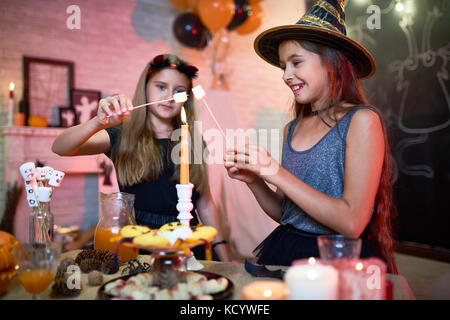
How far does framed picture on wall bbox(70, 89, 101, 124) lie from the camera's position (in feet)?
11.3

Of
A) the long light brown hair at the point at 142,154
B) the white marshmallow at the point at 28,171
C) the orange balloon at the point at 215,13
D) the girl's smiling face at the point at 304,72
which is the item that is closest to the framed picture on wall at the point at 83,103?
the orange balloon at the point at 215,13

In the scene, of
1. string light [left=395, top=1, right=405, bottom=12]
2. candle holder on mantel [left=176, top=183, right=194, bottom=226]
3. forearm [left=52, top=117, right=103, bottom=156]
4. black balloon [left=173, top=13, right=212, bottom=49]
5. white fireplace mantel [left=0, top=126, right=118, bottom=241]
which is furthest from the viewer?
black balloon [left=173, top=13, right=212, bottom=49]

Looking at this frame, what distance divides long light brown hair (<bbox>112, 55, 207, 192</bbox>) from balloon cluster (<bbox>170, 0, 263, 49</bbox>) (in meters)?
1.89

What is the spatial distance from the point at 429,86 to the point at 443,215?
3.71ft

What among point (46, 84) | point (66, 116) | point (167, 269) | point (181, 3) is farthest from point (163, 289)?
point (181, 3)

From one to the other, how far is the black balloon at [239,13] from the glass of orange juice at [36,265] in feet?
10.4

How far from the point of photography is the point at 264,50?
1.49 metres

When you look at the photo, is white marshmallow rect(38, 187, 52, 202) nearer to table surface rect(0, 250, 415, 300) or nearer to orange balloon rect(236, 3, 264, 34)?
table surface rect(0, 250, 415, 300)

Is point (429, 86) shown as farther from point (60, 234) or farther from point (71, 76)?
point (60, 234)

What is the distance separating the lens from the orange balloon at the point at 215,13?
→ 329 centimetres

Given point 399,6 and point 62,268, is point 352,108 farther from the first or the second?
point 399,6

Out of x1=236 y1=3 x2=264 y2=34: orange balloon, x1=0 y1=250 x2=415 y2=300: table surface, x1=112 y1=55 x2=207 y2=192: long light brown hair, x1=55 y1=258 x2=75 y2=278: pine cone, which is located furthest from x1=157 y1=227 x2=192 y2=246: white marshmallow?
x1=236 y1=3 x2=264 y2=34: orange balloon

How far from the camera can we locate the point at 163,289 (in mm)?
785
